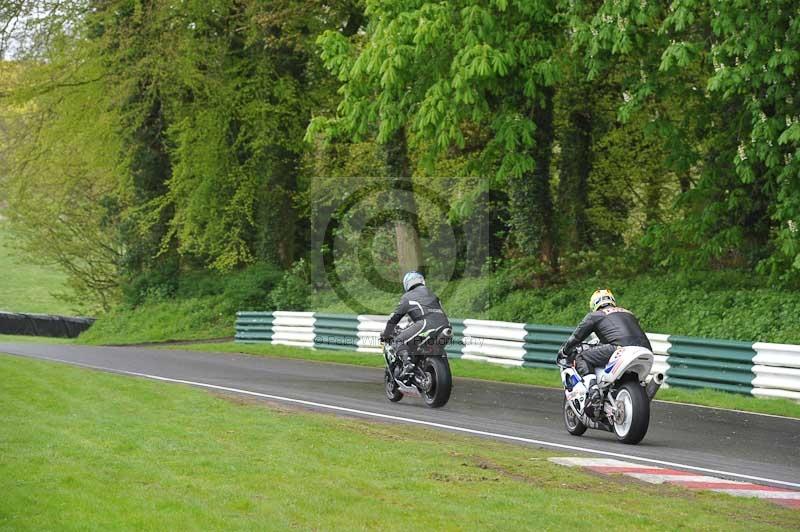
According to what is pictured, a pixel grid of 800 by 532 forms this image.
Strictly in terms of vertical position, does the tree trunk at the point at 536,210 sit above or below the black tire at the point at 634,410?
above

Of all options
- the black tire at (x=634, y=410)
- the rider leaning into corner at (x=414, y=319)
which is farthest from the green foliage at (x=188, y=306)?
the black tire at (x=634, y=410)

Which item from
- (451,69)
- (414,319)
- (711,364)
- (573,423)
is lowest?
(573,423)

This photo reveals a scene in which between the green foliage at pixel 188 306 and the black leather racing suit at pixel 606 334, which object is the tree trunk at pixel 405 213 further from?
the black leather racing suit at pixel 606 334

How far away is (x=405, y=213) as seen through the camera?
106ft

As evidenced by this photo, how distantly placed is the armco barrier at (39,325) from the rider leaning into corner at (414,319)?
31.9 metres

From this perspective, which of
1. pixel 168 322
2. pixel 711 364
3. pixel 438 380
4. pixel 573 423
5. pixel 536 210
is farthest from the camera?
pixel 168 322

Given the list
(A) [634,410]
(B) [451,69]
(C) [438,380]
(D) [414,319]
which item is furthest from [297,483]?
(B) [451,69]

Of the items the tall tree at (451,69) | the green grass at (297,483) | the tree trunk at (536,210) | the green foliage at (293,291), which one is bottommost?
the green grass at (297,483)

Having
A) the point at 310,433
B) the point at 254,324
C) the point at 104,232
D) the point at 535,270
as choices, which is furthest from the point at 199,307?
the point at 310,433

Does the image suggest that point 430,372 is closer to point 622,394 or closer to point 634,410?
point 622,394

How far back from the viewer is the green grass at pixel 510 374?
55.3ft

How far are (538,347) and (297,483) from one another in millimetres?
13016

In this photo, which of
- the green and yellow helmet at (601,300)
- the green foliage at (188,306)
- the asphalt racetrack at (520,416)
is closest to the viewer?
the asphalt racetrack at (520,416)

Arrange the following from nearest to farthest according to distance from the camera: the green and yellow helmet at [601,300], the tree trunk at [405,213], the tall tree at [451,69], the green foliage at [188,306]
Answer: the green and yellow helmet at [601,300] → the tall tree at [451,69] → the tree trunk at [405,213] → the green foliage at [188,306]
